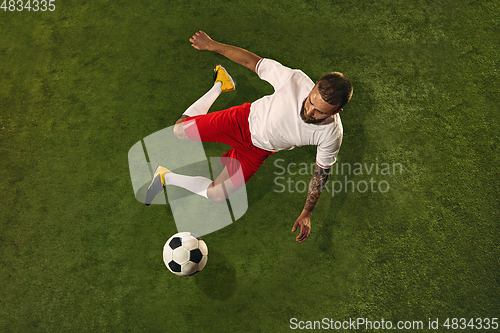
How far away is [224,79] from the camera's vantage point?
122 inches

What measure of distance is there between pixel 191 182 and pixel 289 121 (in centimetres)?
125

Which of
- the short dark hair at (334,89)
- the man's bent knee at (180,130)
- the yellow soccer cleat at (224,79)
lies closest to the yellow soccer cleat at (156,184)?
the man's bent knee at (180,130)

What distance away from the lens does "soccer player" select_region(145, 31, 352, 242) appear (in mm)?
2043

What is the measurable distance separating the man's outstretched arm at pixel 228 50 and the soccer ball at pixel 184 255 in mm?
1723

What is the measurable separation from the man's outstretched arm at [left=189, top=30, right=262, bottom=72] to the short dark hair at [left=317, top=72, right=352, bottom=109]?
0.89m

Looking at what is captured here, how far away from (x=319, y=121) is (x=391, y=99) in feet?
5.57

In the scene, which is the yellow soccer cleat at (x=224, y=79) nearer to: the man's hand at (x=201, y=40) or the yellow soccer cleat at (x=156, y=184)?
the man's hand at (x=201, y=40)

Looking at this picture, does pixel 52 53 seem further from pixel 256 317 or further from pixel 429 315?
pixel 429 315

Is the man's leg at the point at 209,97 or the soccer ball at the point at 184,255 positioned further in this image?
the man's leg at the point at 209,97

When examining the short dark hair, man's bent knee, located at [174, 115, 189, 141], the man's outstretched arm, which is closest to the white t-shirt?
the man's outstretched arm

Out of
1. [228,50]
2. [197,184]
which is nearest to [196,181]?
[197,184]

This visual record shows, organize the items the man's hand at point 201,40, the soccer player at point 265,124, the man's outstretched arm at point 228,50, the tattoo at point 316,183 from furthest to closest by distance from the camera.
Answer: the man's hand at point 201,40 → the man's outstretched arm at point 228,50 → the tattoo at point 316,183 → the soccer player at point 265,124

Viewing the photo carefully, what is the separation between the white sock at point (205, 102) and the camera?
2.91 m

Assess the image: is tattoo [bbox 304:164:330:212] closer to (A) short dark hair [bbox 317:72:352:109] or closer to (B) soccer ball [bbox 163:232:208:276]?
(A) short dark hair [bbox 317:72:352:109]
